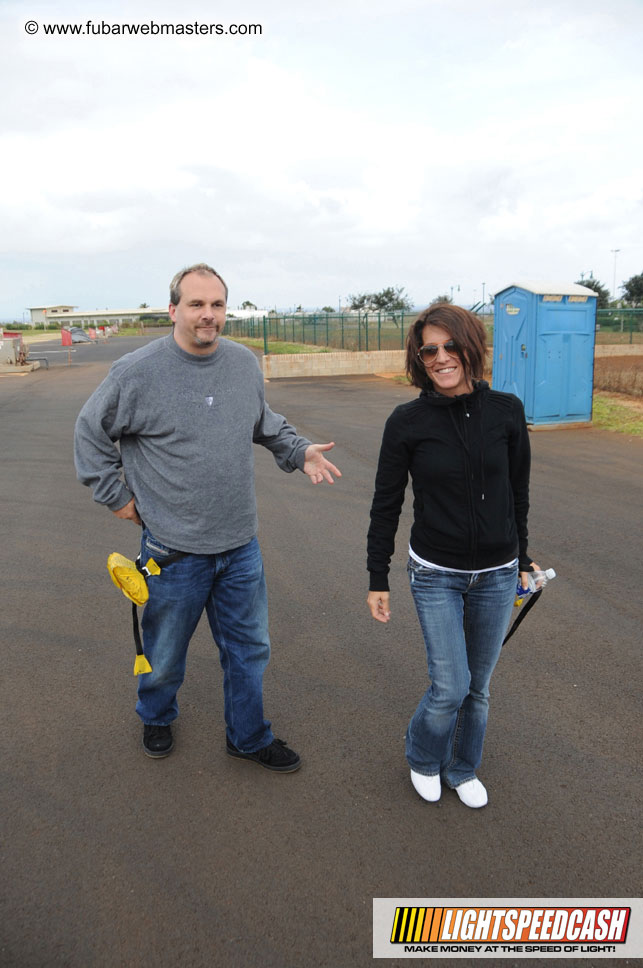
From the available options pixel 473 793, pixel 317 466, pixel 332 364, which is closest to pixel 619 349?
pixel 332 364

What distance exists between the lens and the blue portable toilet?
12.2 meters

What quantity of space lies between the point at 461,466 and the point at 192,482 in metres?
1.07

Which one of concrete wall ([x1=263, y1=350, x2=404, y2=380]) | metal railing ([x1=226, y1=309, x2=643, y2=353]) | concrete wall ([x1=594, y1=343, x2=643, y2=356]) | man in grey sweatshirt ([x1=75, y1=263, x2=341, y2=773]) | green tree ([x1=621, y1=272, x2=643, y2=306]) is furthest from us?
green tree ([x1=621, y1=272, x2=643, y2=306])

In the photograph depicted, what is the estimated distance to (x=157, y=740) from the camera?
335cm

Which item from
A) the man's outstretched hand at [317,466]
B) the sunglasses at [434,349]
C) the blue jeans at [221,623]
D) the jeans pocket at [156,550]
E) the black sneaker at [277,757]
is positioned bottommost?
the black sneaker at [277,757]

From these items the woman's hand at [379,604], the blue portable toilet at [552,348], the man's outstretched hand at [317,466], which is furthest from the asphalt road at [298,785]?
the blue portable toilet at [552,348]

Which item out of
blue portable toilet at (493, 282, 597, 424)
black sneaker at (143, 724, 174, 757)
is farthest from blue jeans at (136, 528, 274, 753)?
blue portable toilet at (493, 282, 597, 424)

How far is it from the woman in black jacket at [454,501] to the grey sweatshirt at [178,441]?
2.04 feet

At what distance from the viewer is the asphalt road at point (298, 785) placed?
2434mm

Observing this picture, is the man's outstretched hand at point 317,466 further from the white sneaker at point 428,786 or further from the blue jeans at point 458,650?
the white sneaker at point 428,786

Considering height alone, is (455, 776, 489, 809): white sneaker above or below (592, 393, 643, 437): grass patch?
below

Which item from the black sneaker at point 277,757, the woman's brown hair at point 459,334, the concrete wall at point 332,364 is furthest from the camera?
the concrete wall at point 332,364

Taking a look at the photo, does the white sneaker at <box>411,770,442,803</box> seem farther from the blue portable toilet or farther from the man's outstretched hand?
the blue portable toilet

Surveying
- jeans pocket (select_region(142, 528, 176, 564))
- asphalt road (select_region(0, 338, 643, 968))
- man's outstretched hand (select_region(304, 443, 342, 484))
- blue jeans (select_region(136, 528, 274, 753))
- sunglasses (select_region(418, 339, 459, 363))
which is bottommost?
asphalt road (select_region(0, 338, 643, 968))
